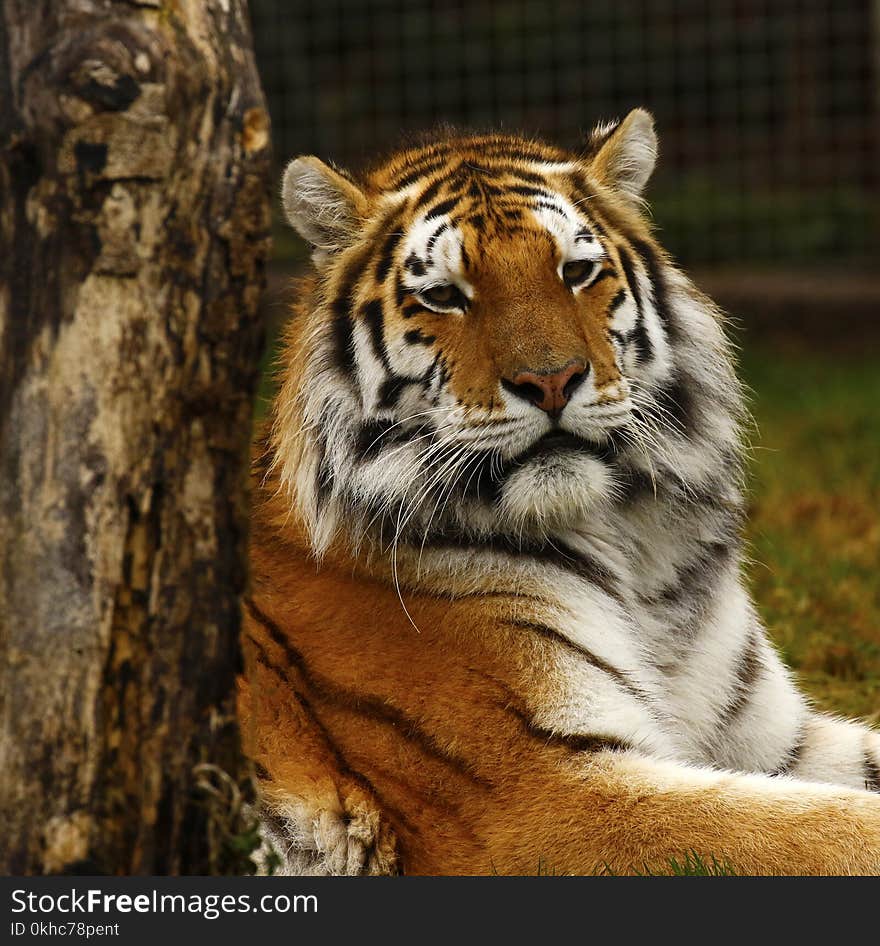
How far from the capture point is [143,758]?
2051mm

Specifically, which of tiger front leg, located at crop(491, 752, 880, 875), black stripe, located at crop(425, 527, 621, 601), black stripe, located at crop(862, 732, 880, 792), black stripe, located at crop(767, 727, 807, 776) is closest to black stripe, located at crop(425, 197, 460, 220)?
black stripe, located at crop(425, 527, 621, 601)

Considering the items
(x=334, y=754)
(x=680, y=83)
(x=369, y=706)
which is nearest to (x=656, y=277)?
(x=369, y=706)

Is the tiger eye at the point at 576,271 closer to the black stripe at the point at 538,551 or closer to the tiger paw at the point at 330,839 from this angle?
the black stripe at the point at 538,551

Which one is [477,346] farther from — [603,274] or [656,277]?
[656,277]

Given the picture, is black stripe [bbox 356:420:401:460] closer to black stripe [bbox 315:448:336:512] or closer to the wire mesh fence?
black stripe [bbox 315:448:336:512]

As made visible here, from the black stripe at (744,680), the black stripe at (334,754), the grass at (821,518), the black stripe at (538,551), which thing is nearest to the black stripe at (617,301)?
the black stripe at (538,551)

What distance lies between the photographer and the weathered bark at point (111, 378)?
195 cm

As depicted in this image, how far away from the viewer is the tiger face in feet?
8.92

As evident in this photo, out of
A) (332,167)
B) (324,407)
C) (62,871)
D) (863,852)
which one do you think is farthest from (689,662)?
(62,871)

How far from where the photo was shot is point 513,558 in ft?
9.38

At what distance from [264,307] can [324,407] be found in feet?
2.70

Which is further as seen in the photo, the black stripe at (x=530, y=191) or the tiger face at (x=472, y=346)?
the black stripe at (x=530, y=191)

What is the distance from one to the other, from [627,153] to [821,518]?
2.53 meters

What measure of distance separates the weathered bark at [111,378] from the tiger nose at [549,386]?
0.71m
